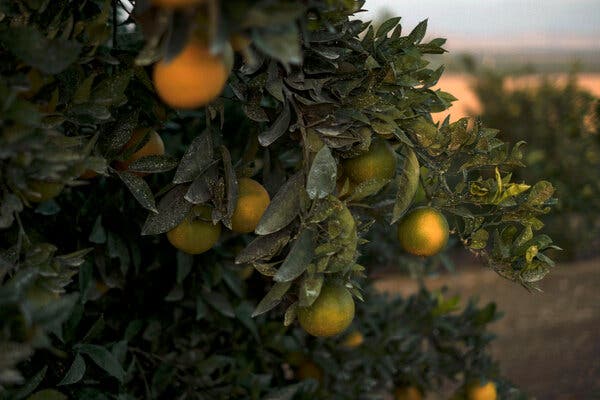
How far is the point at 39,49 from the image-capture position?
0.68 meters

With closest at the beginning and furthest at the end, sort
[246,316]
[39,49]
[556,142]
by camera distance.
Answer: [39,49] < [246,316] < [556,142]

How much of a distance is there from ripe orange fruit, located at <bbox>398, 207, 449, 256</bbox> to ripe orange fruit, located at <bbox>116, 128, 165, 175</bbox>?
37cm

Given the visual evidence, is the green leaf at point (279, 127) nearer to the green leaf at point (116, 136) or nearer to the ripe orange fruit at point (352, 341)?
the green leaf at point (116, 136)

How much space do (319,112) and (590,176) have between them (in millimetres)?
4024

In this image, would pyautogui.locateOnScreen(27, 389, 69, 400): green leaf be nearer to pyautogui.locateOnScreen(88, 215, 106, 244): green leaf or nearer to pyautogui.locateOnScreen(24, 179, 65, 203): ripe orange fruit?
pyautogui.locateOnScreen(24, 179, 65, 203): ripe orange fruit

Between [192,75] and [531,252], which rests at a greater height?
[192,75]

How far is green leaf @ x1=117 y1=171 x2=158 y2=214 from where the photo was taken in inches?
34.9

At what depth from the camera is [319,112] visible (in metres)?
0.87

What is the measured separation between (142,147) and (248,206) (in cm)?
19

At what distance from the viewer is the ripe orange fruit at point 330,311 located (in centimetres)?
82

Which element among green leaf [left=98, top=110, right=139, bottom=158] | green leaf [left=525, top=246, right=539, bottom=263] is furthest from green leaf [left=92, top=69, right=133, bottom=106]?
green leaf [left=525, top=246, right=539, bottom=263]

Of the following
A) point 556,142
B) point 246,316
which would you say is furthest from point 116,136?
point 556,142

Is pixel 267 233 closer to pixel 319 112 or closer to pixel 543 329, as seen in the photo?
pixel 319 112

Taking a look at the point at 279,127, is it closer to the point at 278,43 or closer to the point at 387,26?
the point at 387,26
